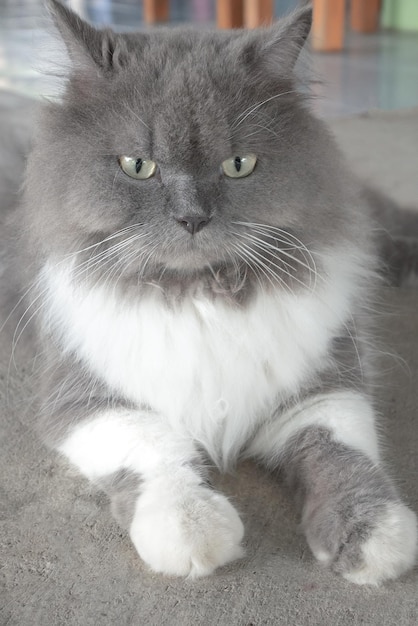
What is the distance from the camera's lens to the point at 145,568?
4.42ft

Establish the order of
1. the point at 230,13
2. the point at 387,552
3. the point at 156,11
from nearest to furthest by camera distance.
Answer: the point at 387,552 < the point at 230,13 < the point at 156,11

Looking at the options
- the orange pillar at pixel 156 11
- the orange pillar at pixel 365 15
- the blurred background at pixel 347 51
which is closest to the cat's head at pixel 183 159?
the blurred background at pixel 347 51

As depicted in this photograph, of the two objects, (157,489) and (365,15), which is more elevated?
(157,489)

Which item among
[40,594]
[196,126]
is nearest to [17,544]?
[40,594]

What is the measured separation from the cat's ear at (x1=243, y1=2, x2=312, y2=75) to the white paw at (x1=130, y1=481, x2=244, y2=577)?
0.86 metres

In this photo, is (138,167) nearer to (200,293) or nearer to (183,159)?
(183,159)

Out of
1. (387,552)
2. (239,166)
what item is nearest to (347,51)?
(239,166)

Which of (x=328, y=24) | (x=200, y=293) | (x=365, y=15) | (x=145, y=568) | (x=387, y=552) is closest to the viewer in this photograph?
(x=387, y=552)

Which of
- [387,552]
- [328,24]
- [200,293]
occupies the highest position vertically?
[200,293]

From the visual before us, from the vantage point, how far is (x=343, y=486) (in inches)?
53.6

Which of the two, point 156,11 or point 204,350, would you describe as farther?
point 156,11

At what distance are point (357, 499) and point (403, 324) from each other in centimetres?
97

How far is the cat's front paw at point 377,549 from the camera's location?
1241 millimetres

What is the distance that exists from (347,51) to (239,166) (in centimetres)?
488
